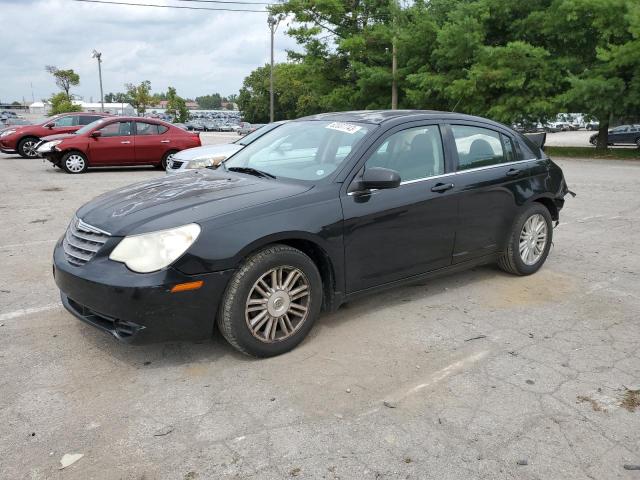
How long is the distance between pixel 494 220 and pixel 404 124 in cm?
128

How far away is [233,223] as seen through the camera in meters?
3.37

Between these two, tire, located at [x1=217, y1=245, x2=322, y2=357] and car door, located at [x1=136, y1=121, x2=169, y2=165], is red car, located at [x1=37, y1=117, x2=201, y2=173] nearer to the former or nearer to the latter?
car door, located at [x1=136, y1=121, x2=169, y2=165]

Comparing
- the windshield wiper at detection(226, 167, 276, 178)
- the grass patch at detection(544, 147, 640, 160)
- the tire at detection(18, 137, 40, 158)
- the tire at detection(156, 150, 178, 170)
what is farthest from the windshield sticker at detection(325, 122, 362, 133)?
the grass patch at detection(544, 147, 640, 160)

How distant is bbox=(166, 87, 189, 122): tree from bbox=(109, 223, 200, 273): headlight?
82.8 m

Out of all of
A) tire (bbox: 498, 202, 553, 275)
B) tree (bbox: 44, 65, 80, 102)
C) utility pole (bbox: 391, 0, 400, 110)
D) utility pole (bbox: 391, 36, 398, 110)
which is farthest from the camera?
tree (bbox: 44, 65, 80, 102)

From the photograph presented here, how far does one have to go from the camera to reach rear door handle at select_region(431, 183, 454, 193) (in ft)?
14.3

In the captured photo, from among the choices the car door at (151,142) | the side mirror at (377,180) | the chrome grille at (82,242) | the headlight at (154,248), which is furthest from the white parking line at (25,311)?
the car door at (151,142)

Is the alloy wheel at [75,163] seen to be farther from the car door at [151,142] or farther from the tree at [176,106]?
the tree at [176,106]

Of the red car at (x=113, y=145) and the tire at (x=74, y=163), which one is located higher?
the red car at (x=113, y=145)

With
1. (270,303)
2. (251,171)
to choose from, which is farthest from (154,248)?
(251,171)

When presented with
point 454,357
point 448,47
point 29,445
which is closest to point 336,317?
point 454,357

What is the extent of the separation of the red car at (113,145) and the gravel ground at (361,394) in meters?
10.1

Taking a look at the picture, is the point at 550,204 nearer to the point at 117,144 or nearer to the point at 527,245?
the point at 527,245

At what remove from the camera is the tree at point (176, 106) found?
82.0 metres
